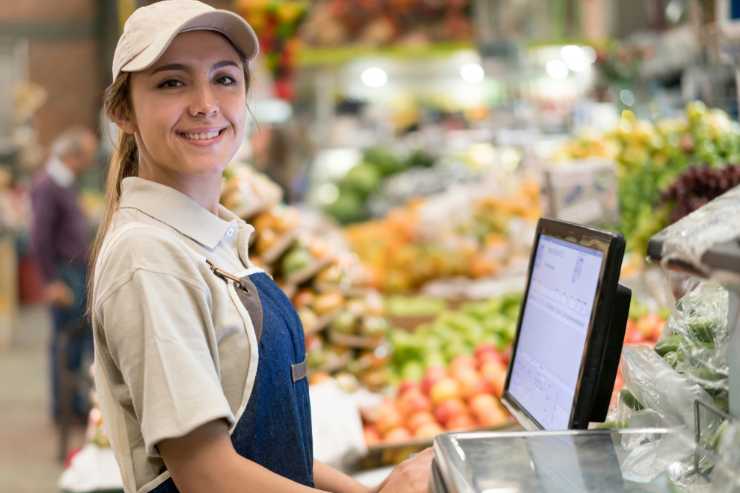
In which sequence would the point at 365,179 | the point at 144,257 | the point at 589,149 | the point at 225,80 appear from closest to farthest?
1. the point at 144,257
2. the point at 225,80
3. the point at 589,149
4. the point at 365,179

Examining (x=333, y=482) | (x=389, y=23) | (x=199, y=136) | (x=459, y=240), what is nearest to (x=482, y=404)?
(x=333, y=482)

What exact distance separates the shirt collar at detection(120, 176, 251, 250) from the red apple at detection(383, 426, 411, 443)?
152cm

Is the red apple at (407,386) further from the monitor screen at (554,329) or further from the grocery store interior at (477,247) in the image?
the monitor screen at (554,329)

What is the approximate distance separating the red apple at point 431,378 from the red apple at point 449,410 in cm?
17

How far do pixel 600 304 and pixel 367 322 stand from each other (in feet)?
7.73

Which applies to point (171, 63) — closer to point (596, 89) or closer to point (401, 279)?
point (401, 279)

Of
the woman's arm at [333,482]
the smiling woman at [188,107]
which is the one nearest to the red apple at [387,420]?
A: the woman's arm at [333,482]

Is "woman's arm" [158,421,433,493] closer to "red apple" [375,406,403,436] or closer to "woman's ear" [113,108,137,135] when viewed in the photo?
"woman's ear" [113,108,137,135]

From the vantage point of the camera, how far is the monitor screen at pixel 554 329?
152 cm

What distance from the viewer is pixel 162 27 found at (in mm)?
1604

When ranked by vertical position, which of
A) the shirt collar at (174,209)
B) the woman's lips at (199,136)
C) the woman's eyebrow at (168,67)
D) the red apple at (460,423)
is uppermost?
the woman's eyebrow at (168,67)

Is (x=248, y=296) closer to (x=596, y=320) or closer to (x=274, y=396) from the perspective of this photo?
(x=274, y=396)

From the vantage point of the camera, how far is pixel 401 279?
5.91 m

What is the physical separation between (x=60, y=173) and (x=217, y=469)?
638 centimetres
